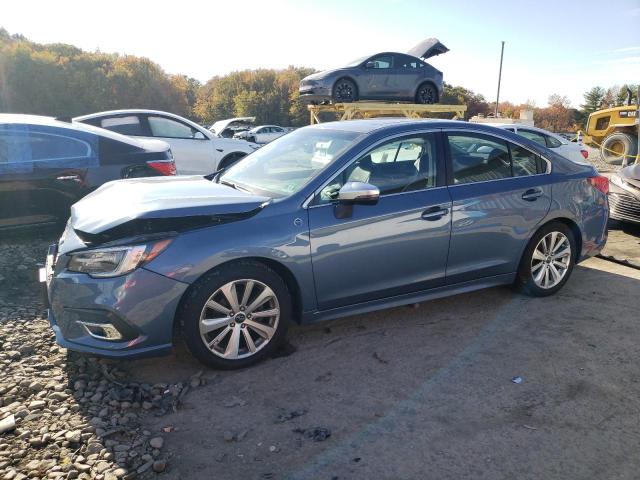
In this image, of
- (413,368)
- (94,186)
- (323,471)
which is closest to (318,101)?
(94,186)

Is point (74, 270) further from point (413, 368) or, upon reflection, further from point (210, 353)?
point (413, 368)

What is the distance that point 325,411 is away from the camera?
2.94 meters

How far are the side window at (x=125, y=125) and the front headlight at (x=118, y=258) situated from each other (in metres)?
5.84

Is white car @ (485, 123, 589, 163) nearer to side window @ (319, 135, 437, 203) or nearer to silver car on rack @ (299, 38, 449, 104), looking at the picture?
silver car on rack @ (299, 38, 449, 104)

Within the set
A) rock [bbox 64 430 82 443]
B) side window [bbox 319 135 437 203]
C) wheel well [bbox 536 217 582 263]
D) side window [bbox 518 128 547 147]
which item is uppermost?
side window [bbox 319 135 437 203]

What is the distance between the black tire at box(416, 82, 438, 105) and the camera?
1373 cm

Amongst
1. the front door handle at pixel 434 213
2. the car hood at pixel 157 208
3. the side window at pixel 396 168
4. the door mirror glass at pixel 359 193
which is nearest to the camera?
the car hood at pixel 157 208

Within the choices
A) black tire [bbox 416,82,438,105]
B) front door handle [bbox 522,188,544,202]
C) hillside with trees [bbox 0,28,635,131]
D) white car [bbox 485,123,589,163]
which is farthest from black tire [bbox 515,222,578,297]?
hillside with trees [bbox 0,28,635,131]

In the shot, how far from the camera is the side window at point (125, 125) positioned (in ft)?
27.3

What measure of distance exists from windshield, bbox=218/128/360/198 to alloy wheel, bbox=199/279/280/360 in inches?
28.4

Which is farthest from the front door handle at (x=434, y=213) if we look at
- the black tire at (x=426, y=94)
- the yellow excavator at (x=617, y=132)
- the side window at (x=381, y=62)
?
the yellow excavator at (x=617, y=132)

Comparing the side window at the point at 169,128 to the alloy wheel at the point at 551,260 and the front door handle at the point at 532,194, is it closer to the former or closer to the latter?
the front door handle at the point at 532,194

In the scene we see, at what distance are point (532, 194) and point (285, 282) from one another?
2.34 meters

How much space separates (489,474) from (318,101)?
11966mm
